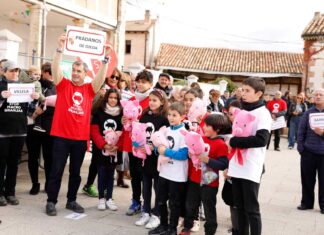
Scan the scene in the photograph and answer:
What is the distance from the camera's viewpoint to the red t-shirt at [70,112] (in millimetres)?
5172

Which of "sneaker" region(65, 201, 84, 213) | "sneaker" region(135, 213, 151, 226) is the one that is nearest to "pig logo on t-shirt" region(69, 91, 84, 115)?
"sneaker" region(65, 201, 84, 213)

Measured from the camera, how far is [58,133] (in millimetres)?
5184

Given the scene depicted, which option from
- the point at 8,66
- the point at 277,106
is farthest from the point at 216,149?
the point at 277,106

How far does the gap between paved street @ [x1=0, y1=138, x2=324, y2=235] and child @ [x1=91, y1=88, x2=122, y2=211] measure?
0.36m

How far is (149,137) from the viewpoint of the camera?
4941 mm

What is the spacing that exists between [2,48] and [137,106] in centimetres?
378

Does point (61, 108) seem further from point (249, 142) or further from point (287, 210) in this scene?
point (287, 210)

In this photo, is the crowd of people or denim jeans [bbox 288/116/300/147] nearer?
the crowd of people

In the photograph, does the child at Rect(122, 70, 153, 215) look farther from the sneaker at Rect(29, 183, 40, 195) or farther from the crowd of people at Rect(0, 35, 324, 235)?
the sneaker at Rect(29, 183, 40, 195)

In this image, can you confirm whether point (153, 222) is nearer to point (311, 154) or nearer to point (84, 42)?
point (84, 42)

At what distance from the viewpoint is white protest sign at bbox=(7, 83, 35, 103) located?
17.0 ft

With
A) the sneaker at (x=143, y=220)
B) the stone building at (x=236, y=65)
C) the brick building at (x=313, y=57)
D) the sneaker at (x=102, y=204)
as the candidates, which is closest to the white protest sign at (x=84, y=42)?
the sneaker at (x=102, y=204)

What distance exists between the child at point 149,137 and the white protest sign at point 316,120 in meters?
2.65

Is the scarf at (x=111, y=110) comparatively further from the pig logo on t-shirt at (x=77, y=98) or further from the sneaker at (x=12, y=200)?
the sneaker at (x=12, y=200)
